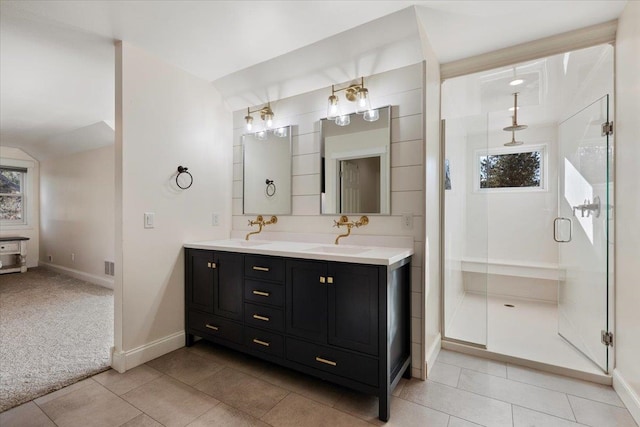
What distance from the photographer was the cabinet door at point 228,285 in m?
2.30

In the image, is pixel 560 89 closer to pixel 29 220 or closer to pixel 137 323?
pixel 137 323

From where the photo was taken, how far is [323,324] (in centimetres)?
193

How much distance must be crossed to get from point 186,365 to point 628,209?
3.19 meters

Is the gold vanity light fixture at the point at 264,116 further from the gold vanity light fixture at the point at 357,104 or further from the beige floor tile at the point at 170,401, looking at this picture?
the beige floor tile at the point at 170,401

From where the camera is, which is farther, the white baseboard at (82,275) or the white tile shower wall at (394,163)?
the white baseboard at (82,275)

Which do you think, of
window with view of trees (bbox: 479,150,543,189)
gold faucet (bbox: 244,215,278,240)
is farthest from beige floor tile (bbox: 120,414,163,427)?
window with view of trees (bbox: 479,150,543,189)

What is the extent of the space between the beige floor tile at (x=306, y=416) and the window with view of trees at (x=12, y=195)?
7.02 m

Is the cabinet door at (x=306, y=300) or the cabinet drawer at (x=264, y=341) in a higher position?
the cabinet door at (x=306, y=300)

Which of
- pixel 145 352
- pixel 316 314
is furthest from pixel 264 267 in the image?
pixel 145 352

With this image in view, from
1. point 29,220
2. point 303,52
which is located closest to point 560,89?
point 303,52

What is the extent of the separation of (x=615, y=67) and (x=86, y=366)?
14.1 feet

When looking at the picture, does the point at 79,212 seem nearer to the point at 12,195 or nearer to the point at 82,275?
the point at 82,275

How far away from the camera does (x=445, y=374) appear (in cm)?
218

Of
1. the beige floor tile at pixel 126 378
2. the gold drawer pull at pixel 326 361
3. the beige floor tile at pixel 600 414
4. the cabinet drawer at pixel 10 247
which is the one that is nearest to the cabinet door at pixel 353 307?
the gold drawer pull at pixel 326 361
